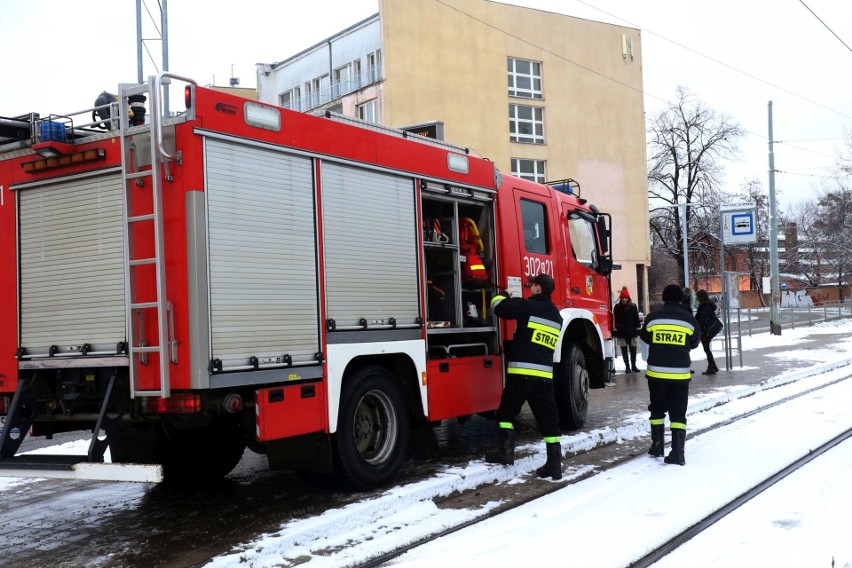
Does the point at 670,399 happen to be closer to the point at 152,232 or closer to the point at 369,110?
the point at 152,232

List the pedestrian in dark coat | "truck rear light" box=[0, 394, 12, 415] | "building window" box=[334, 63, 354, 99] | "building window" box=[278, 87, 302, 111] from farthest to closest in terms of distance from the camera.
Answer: "building window" box=[278, 87, 302, 111], "building window" box=[334, 63, 354, 99], the pedestrian in dark coat, "truck rear light" box=[0, 394, 12, 415]

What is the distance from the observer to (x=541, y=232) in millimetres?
9633

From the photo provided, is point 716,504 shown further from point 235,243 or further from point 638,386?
point 638,386

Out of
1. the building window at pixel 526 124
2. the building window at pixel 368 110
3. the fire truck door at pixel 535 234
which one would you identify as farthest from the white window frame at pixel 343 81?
the fire truck door at pixel 535 234

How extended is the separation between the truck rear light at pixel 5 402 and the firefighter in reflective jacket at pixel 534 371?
13.0 ft

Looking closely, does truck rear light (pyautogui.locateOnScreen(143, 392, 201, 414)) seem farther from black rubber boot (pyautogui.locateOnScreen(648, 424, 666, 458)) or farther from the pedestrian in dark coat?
the pedestrian in dark coat

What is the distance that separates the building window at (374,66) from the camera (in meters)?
36.1

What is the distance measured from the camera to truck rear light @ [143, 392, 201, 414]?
5.53 m

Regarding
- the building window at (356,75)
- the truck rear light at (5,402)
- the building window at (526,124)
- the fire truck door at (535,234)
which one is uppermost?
the building window at (356,75)

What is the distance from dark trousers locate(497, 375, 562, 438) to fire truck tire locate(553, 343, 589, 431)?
6.85ft

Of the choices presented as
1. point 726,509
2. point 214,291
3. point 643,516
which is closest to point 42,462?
point 214,291

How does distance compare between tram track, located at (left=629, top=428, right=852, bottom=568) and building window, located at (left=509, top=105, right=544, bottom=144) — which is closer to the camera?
tram track, located at (left=629, top=428, right=852, bottom=568)

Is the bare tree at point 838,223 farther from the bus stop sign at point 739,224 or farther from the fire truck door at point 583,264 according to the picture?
the fire truck door at point 583,264

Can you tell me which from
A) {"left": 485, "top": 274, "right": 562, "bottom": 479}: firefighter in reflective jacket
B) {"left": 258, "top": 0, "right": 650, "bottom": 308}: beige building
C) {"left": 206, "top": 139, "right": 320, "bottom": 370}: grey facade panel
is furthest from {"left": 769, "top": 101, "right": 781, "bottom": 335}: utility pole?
{"left": 206, "top": 139, "right": 320, "bottom": 370}: grey facade panel
